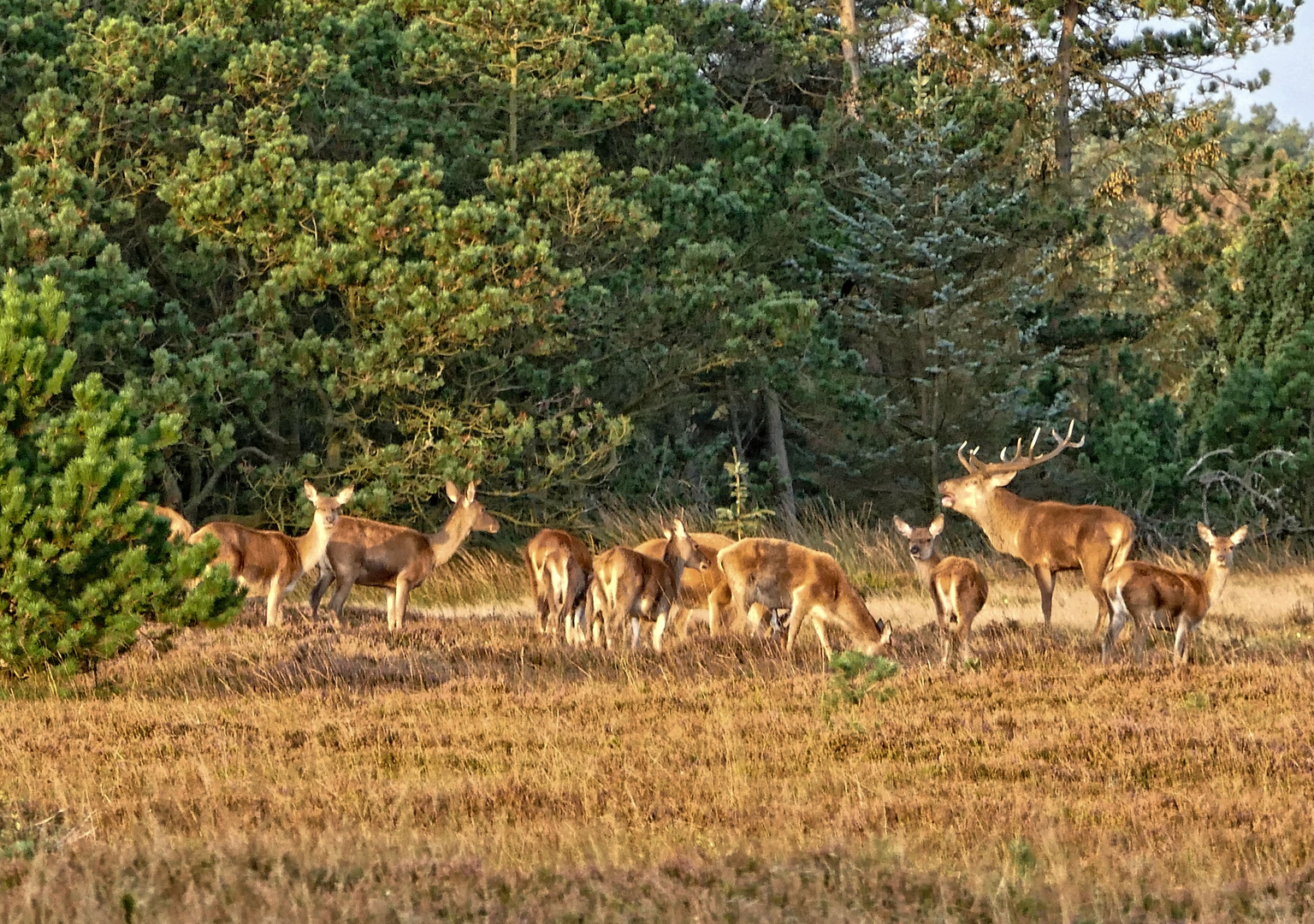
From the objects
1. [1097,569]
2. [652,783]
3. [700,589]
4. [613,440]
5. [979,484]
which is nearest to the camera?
[652,783]

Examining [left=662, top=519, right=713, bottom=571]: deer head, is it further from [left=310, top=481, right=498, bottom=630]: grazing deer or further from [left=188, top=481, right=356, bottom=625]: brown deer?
[left=188, top=481, right=356, bottom=625]: brown deer

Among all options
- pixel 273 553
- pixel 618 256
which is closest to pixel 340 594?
pixel 273 553

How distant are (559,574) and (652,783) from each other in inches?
264

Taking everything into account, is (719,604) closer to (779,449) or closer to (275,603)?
(275,603)

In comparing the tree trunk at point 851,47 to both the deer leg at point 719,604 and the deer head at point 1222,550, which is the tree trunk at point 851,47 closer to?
the deer leg at point 719,604

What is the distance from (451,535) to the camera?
1855 centimetres

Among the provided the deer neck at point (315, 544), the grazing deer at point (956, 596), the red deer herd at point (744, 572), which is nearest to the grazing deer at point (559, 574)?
the red deer herd at point (744, 572)

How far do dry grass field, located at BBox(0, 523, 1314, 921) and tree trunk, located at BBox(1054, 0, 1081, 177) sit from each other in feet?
59.4

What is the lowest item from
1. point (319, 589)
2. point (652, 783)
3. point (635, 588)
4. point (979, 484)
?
point (652, 783)

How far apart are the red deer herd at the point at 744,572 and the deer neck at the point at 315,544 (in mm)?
15

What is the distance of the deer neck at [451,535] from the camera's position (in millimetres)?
18328

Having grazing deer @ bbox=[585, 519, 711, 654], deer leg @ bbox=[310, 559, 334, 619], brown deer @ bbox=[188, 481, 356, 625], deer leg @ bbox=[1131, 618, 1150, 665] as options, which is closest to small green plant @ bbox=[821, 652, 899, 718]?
deer leg @ bbox=[1131, 618, 1150, 665]

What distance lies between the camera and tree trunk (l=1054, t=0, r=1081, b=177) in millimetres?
33156

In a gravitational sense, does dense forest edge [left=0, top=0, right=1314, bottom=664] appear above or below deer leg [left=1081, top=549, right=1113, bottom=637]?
above
